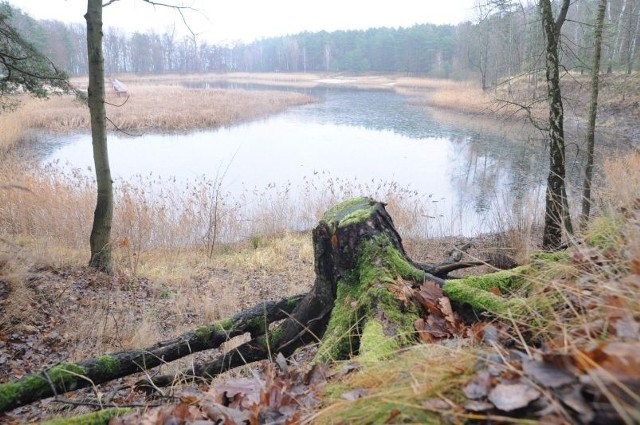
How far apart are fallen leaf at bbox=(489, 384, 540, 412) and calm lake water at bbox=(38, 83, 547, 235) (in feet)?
28.0

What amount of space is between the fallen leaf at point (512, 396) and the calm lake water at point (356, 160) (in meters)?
8.53

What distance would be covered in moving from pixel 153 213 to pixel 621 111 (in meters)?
23.8

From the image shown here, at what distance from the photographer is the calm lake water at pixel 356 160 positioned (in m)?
12.3

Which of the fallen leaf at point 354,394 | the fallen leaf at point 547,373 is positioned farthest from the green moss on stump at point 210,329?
the fallen leaf at point 547,373

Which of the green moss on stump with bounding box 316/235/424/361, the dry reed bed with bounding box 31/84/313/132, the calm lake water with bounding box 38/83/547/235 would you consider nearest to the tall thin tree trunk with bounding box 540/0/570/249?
the calm lake water with bounding box 38/83/547/235

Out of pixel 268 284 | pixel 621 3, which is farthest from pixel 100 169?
pixel 621 3

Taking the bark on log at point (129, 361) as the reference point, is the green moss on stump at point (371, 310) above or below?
above

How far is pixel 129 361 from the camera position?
238cm

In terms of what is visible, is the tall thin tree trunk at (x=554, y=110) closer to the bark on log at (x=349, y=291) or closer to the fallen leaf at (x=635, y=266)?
the bark on log at (x=349, y=291)

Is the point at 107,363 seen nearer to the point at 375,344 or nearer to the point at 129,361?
the point at 129,361

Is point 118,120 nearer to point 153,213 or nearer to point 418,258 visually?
point 153,213

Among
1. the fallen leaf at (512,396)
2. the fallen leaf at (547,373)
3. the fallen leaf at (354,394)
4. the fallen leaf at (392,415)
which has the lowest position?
the fallen leaf at (354,394)

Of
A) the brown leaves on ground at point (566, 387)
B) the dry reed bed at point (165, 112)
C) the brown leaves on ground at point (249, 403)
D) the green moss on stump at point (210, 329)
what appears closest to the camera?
the brown leaves on ground at point (566, 387)

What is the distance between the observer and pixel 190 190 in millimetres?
12109
